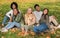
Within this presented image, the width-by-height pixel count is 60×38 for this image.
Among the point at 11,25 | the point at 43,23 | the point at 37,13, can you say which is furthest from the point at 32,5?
the point at 11,25

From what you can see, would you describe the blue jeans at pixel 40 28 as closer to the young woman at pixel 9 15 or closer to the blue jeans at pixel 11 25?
the blue jeans at pixel 11 25

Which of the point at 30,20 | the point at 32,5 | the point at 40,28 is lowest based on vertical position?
the point at 40,28

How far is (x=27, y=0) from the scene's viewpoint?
9.23 ft

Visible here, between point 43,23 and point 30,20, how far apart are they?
7.4 inches

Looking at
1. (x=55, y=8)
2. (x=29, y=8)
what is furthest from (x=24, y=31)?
(x=55, y=8)

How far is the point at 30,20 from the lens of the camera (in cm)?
275

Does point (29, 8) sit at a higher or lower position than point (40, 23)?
higher

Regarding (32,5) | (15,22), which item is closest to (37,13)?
(32,5)

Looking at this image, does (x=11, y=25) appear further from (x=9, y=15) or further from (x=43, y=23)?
(x=43, y=23)

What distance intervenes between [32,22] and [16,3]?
361 mm

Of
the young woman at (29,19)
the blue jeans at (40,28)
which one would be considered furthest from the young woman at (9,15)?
the blue jeans at (40,28)

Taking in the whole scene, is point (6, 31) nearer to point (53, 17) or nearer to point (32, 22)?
point (32, 22)

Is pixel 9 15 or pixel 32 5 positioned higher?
pixel 32 5

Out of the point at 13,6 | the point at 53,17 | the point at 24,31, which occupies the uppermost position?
the point at 13,6
